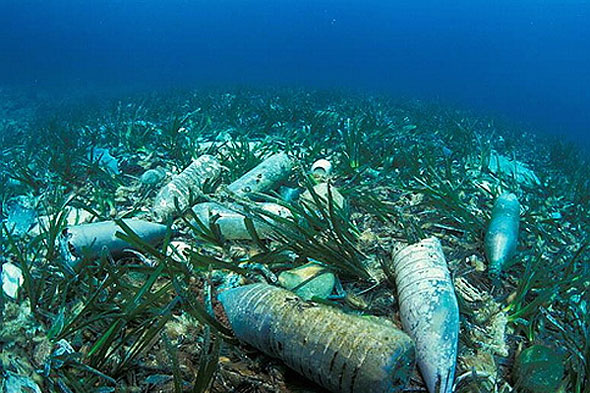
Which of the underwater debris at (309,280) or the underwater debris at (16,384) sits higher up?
the underwater debris at (16,384)

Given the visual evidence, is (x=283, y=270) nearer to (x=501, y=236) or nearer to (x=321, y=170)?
(x=501, y=236)

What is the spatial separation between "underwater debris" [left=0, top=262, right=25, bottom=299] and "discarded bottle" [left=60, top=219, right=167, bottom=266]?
0.32m

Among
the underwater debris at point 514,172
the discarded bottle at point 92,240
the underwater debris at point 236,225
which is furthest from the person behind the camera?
the underwater debris at point 514,172

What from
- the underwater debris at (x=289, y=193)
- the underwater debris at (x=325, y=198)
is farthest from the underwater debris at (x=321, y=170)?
the underwater debris at (x=325, y=198)

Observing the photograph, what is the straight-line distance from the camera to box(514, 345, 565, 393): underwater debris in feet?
5.66

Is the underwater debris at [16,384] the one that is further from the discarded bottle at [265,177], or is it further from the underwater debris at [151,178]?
the underwater debris at [151,178]

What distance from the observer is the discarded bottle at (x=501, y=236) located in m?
2.72

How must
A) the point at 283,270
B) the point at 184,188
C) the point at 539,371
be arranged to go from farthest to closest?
the point at 184,188 → the point at 283,270 → the point at 539,371

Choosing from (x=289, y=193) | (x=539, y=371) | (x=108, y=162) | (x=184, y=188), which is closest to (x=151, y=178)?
(x=184, y=188)

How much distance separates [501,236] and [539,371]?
4.22 ft

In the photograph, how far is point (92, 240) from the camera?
253 cm

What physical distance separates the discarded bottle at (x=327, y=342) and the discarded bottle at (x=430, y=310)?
315 millimetres

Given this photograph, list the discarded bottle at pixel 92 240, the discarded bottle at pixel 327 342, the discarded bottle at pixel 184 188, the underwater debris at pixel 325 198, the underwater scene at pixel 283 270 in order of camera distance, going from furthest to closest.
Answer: the discarded bottle at pixel 184 188, the underwater debris at pixel 325 198, the discarded bottle at pixel 92 240, the underwater scene at pixel 283 270, the discarded bottle at pixel 327 342

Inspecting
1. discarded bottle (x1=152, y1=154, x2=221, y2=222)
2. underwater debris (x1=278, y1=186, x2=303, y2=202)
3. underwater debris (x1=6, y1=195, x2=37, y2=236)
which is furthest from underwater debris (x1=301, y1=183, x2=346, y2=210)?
underwater debris (x1=6, y1=195, x2=37, y2=236)
